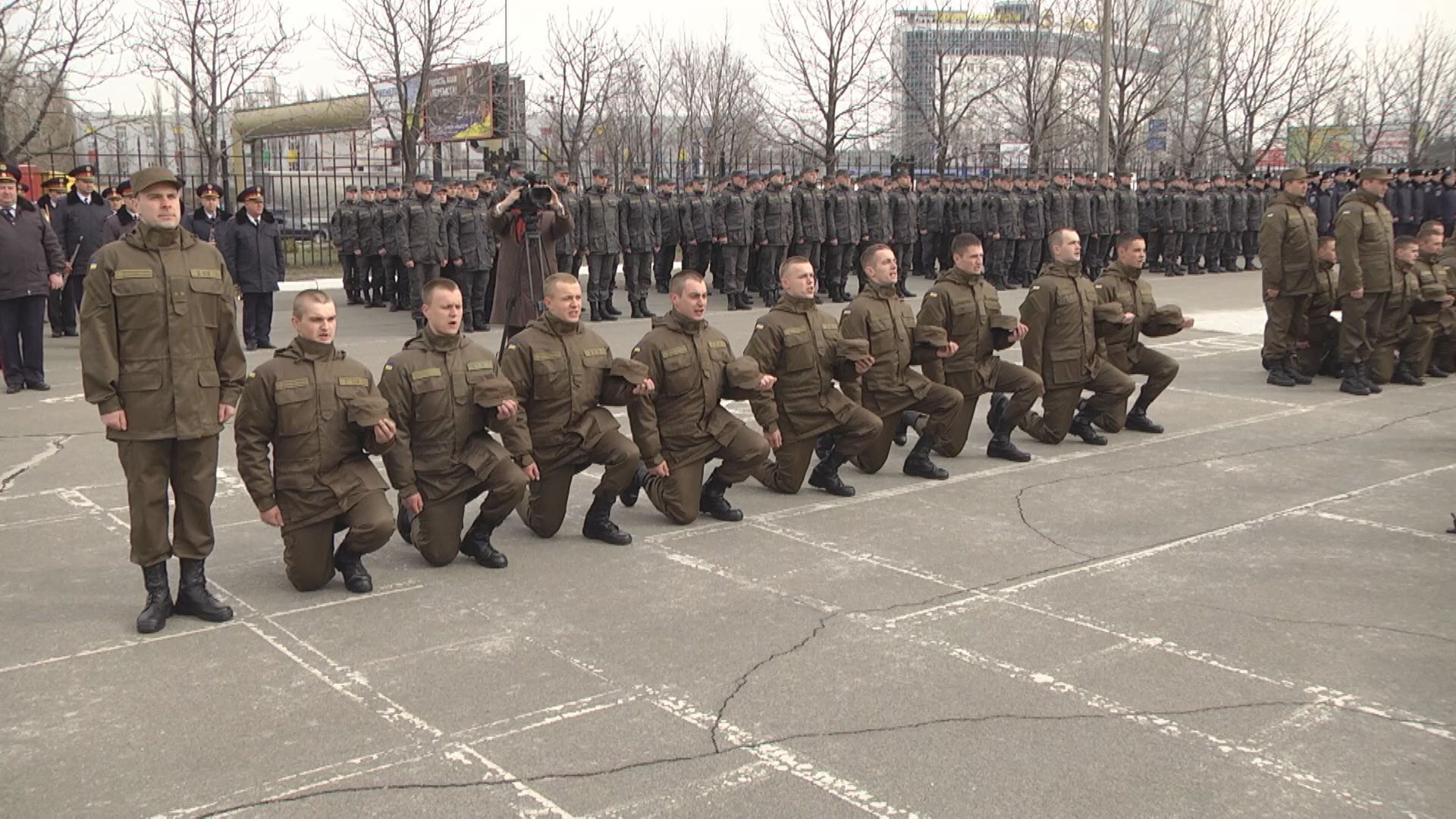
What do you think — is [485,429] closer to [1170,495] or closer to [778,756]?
[778,756]

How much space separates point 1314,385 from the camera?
517 inches

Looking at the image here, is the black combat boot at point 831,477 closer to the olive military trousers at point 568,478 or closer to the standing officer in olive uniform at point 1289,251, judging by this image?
the olive military trousers at point 568,478

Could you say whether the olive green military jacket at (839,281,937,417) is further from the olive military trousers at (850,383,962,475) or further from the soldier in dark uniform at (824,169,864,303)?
the soldier in dark uniform at (824,169,864,303)

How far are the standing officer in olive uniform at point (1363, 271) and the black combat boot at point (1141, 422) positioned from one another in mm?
2952

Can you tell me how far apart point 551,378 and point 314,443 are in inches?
58.8

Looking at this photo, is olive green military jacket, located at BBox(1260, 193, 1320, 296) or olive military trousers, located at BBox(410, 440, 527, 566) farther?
olive green military jacket, located at BBox(1260, 193, 1320, 296)

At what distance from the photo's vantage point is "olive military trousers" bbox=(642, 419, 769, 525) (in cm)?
773

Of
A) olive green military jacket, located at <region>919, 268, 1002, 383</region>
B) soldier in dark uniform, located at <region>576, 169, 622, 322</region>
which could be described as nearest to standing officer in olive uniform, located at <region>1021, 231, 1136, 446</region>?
olive green military jacket, located at <region>919, 268, 1002, 383</region>

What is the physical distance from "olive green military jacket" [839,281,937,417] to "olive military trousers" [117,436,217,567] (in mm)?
4290

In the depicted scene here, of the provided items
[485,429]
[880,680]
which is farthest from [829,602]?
[485,429]

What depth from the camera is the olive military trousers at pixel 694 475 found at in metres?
7.73

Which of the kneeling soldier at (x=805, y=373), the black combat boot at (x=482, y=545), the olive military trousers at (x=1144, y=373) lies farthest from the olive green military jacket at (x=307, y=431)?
the olive military trousers at (x=1144, y=373)

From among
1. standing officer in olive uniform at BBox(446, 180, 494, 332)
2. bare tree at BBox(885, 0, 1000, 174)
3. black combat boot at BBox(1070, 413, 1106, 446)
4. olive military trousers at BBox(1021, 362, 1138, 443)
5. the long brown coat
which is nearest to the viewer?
olive military trousers at BBox(1021, 362, 1138, 443)

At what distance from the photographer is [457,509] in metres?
6.84
